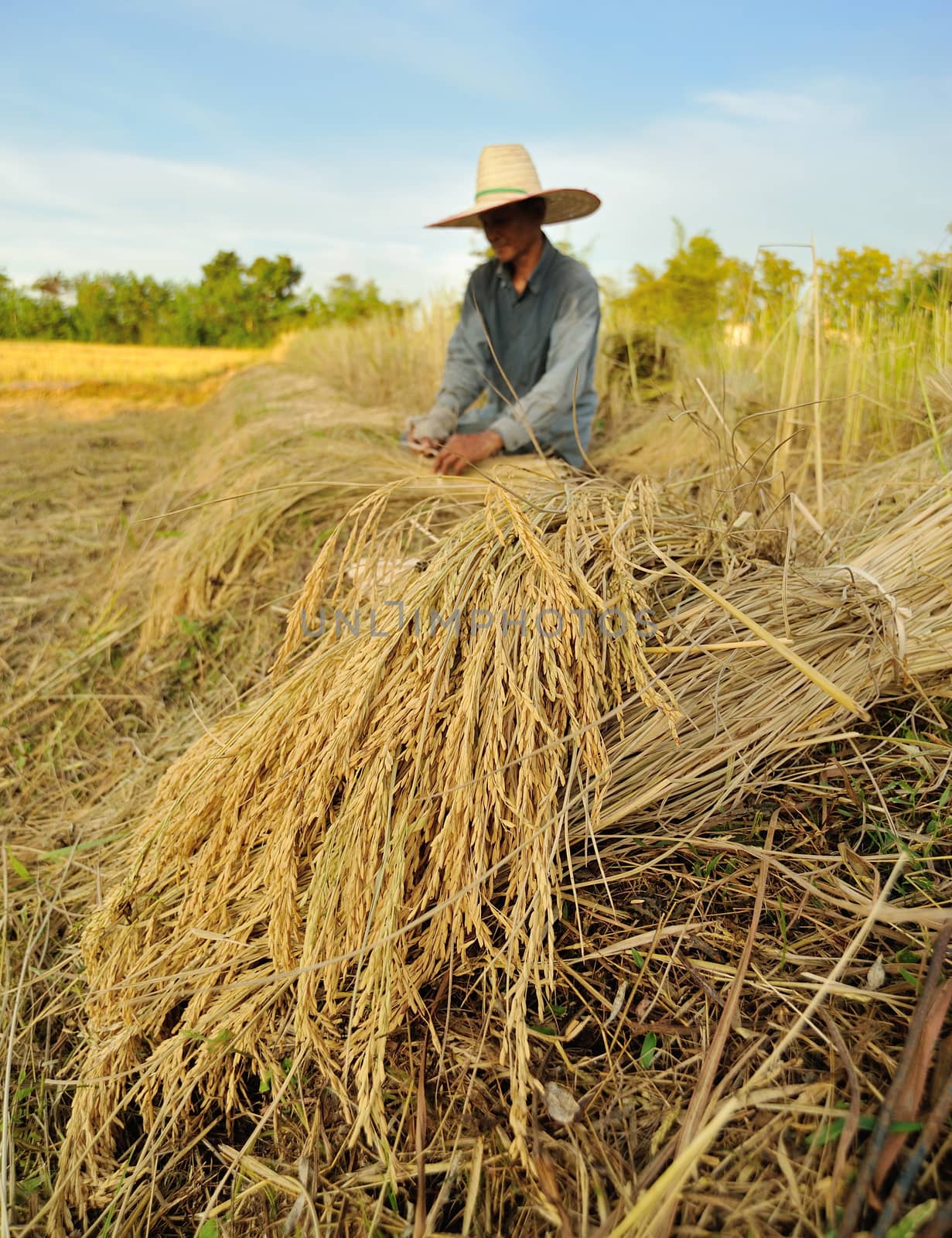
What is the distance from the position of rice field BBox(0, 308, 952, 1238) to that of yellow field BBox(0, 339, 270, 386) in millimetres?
15145

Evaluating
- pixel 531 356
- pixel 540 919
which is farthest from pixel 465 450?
pixel 540 919

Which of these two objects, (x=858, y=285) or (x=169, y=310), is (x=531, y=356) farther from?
(x=169, y=310)

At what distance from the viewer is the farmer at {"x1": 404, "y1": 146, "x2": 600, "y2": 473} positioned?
2.71m

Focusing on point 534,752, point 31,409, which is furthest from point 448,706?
point 31,409

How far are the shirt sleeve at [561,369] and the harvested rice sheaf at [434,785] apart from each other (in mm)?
1435

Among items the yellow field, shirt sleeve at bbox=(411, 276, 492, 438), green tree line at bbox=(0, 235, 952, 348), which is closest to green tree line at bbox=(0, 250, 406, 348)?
green tree line at bbox=(0, 235, 952, 348)

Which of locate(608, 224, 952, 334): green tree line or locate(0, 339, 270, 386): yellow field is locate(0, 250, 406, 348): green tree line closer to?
locate(0, 339, 270, 386): yellow field

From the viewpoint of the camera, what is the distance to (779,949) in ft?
3.26

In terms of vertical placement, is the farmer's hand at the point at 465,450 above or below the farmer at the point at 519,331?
below

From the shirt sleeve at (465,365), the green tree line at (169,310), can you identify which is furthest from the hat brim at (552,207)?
the green tree line at (169,310)

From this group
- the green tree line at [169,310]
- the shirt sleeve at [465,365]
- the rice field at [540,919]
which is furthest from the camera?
the green tree line at [169,310]

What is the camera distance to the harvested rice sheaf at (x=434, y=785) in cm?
97

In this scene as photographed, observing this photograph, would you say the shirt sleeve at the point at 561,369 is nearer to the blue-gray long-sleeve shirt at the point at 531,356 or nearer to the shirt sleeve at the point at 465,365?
the blue-gray long-sleeve shirt at the point at 531,356

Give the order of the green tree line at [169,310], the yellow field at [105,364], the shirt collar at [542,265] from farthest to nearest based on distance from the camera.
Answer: the green tree line at [169,310] → the yellow field at [105,364] → the shirt collar at [542,265]
